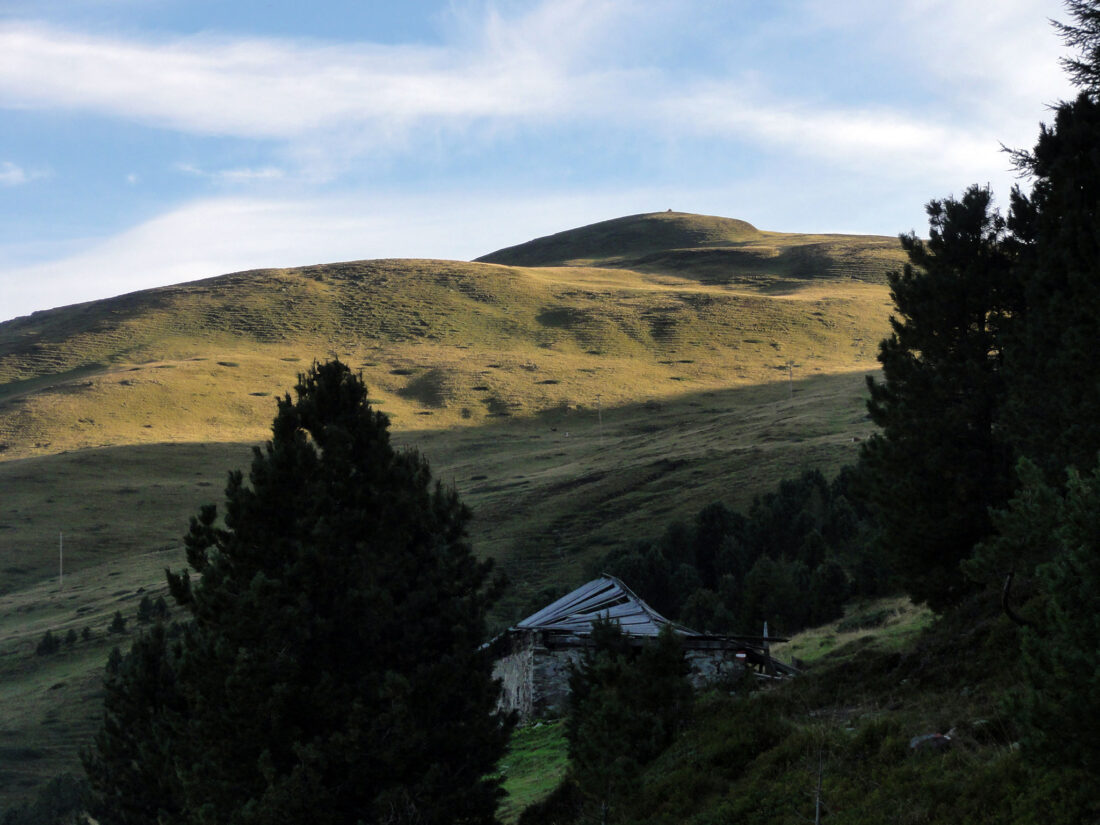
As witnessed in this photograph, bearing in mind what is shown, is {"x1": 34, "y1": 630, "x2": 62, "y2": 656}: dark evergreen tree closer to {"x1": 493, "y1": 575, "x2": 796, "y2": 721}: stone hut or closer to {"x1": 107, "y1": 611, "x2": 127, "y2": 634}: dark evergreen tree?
{"x1": 107, "y1": 611, "x2": 127, "y2": 634}: dark evergreen tree

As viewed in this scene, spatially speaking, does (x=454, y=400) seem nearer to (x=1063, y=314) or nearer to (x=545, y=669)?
(x=545, y=669)

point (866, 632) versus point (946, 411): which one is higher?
point (946, 411)

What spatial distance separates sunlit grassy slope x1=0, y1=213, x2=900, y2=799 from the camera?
53469mm

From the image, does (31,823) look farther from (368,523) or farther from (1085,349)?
(1085,349)

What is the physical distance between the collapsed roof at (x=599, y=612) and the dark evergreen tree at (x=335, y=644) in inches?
313

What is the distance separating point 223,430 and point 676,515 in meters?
64.0

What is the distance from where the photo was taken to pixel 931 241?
17.8m

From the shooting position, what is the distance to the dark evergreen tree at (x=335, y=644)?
460 inches

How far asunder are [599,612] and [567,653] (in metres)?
1.46

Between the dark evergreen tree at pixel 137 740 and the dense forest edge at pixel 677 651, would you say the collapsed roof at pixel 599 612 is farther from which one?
the dark evergreen tree at pixel 137 740

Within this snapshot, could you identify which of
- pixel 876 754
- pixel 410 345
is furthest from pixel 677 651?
pixel 410 345

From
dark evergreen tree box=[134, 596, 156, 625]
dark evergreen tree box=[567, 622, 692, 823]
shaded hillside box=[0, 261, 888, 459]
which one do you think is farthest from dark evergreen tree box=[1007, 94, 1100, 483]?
shaded hillside box=[0, 261, 888, 459]

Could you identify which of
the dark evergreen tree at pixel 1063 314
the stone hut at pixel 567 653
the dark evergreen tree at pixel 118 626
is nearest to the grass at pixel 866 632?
the stone hut at pixel 567 653

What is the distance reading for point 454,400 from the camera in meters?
113
